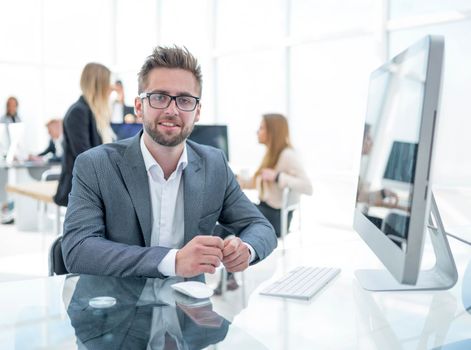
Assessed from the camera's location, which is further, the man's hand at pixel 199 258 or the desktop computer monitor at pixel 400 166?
the man's hand at pixel 199 258

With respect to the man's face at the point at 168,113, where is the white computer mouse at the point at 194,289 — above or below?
below

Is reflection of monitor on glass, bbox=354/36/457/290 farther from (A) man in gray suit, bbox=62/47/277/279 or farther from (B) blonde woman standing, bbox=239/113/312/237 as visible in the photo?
(B) blonde woman standing, bbox=239/113/312/237

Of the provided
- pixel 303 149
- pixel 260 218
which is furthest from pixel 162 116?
pixel 303 149

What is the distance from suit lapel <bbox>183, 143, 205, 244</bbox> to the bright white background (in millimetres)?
2663

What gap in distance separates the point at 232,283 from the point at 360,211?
1.34 feet

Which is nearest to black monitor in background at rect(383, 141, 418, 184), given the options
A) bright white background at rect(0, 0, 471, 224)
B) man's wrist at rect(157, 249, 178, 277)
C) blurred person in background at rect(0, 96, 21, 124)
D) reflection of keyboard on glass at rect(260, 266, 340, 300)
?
reflection of keyboard on glass at rect(260, 266, 340, 300)

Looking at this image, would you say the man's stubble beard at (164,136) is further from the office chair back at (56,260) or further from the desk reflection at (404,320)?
the desk reflection at (404,320)

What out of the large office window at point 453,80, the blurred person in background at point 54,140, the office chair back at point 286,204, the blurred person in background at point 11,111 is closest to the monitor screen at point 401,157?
the office chair back at point 286,204

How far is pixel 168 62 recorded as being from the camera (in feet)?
5.60

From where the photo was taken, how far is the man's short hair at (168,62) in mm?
1707

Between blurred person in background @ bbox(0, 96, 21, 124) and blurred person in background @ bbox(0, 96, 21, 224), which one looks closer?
blurred person in background @ bbox(0, 96, 21, 224)

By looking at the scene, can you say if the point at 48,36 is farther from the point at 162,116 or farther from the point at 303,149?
the point at 162,116

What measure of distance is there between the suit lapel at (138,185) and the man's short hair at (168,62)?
0.72ft

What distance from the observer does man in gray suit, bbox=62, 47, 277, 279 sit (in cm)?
154
